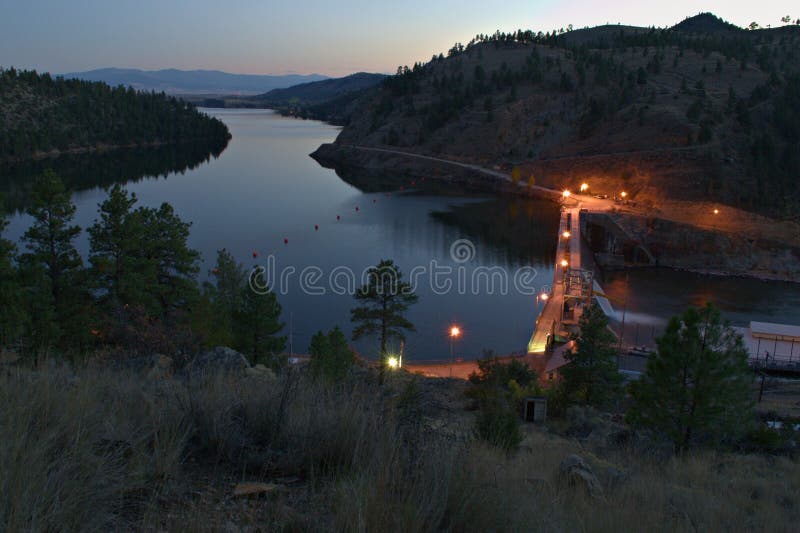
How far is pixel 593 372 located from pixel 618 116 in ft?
238

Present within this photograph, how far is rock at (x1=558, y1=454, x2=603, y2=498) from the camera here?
15.1 feet

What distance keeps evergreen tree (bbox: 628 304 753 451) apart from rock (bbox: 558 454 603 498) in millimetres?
7033

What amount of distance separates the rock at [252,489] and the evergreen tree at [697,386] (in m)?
9.83

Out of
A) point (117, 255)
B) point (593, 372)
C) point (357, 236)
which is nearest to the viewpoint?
point (593, 372)

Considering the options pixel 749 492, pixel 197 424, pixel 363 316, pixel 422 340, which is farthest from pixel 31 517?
pixel 422 340

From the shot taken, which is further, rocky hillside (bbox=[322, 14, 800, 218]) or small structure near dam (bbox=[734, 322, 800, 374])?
rocky hillside (bbox=[322, 14, 800, 218])

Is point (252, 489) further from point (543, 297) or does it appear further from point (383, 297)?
point (543, 297)

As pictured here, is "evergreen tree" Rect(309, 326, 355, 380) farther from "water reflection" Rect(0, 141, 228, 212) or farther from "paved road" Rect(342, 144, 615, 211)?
"paved road" Rect(342, 144, 615, 211)

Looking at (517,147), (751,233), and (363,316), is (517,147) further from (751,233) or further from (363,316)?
(363,316)

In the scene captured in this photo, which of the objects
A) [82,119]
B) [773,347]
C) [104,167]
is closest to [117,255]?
[773,347]

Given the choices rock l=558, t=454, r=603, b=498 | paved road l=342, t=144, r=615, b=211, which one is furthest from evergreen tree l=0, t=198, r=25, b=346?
paved road l=342, t=144, r=615, b=211

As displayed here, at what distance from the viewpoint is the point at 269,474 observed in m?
3.77

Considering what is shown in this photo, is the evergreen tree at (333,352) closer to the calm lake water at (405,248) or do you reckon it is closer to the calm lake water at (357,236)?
the calm lake water at (405,248)

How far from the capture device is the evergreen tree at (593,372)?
57.5 feet
